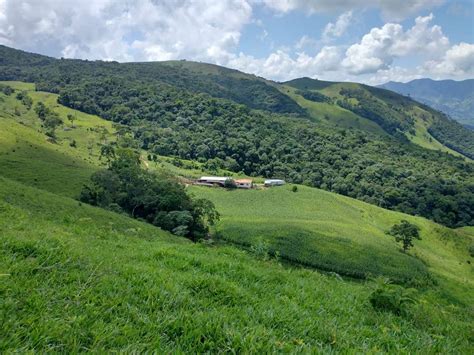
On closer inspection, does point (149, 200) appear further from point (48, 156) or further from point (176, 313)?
point (176, 313)

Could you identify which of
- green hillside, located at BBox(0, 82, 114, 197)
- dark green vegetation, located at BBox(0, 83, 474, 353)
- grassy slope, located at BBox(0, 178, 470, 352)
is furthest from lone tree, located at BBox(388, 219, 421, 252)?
grassy slope, located at BBox(0, 178, 470, 352)

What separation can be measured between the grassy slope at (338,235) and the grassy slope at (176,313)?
1967 inches

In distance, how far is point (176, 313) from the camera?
6.05m

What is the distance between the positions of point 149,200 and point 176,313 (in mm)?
56658

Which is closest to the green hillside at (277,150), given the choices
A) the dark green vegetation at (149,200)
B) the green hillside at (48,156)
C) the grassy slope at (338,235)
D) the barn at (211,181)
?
the green hillside at (48,156)

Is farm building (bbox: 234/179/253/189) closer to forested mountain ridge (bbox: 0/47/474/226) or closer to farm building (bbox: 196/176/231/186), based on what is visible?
farm building (bbox: 196/176/231/186)

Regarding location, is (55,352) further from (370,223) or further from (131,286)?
(370,223)

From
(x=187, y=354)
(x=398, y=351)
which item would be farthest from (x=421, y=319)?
(x=187, y=354)

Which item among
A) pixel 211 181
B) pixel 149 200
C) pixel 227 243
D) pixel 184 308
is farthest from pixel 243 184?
pixel 184 308

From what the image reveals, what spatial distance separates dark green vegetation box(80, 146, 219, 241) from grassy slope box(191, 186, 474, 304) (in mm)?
9170

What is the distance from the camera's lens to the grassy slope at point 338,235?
60.3m

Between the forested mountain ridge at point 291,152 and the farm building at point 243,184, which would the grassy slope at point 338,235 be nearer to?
the farm building at point 243,184

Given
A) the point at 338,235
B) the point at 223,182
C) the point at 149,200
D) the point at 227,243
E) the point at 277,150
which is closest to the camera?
the point at 149,200

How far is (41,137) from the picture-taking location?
99188mm
